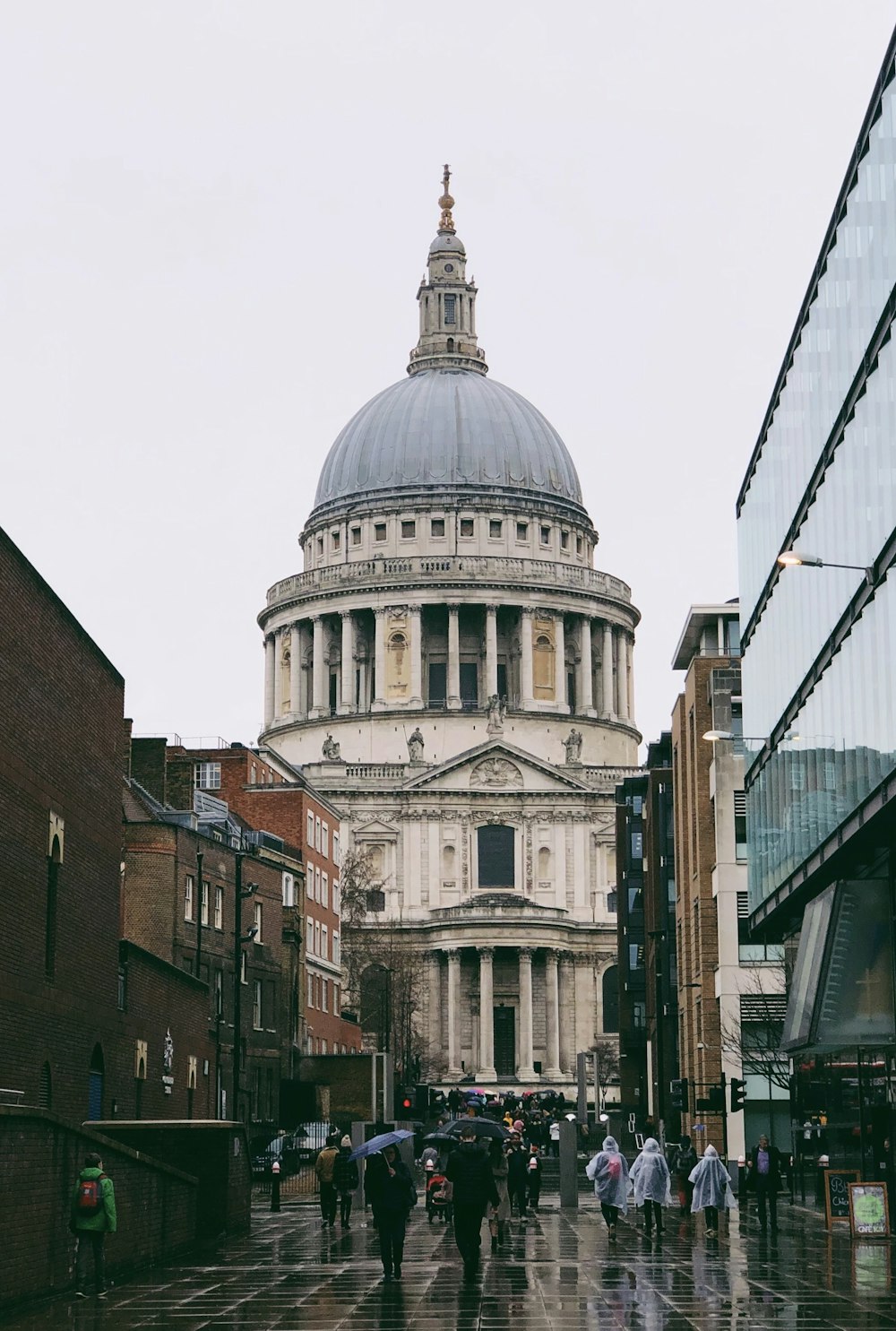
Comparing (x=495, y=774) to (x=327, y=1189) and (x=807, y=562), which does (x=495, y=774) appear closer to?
(x=327, y=1189)

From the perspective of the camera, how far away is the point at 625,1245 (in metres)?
37.2

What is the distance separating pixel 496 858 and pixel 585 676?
73.1ft

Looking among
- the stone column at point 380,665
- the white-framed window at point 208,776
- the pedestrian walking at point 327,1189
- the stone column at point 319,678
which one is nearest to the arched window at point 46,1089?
the pedestrian walking at point 327,1189

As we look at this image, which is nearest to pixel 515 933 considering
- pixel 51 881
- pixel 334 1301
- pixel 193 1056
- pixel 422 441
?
pixel 422 441

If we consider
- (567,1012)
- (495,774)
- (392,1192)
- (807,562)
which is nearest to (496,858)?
(495,774)

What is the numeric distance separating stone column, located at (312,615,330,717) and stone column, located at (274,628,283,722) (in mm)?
5020

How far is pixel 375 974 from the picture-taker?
436 feet

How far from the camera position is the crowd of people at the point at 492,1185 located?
29469 millimetres

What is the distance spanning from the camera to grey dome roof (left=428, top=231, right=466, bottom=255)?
18850cm

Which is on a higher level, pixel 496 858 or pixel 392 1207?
pixel 496 858

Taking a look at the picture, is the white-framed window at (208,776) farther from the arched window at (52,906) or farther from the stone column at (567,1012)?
the arched window at (52,906)

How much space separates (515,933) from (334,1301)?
118 metres

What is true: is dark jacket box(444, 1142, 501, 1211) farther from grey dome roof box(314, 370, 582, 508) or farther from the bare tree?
grey dome roof box(314, 370, 582, 508)

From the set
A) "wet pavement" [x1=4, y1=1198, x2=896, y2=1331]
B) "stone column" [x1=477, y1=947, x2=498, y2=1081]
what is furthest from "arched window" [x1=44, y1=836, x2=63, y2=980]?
"stone column" [x1=477, y1=947, x2=498, y2=1081]
